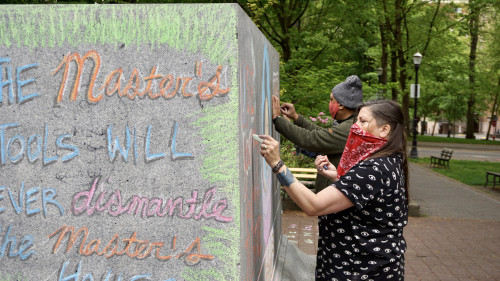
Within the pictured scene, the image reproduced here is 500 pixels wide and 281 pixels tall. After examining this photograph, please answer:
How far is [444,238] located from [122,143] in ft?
25.0

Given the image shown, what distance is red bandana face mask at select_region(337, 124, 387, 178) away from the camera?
8.45 feet

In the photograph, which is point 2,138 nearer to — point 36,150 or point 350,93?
point 36,150

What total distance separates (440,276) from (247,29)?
5.27 m

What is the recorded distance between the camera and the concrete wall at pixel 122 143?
2057 millimetres

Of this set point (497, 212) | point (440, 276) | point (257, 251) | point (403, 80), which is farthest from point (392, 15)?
point (257, 251)

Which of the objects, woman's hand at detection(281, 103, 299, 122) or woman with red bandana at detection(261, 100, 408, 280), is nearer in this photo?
woman with red bandana at detection(261, 100, 408, 280)

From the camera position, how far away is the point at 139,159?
2105mm

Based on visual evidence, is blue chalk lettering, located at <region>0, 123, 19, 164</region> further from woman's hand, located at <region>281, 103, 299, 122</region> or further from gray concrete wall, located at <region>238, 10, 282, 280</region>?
woman's hand, located at <region>281, 103, 299, 122</region>

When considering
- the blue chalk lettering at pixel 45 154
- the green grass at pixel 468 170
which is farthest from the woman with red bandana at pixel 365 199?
the green grass at pixel 468 170

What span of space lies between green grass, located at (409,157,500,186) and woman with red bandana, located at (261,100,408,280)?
48.1ft

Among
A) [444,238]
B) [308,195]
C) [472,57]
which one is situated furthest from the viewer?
[472,57]

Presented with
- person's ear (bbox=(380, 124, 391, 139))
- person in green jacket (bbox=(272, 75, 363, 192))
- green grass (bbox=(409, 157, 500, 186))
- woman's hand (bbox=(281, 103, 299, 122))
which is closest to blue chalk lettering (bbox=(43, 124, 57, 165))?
person's ear (bbox=(380, 124, 391, 139))

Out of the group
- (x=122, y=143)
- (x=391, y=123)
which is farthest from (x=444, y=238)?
(x=122, y=143)

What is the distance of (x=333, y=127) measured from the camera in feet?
11.9
